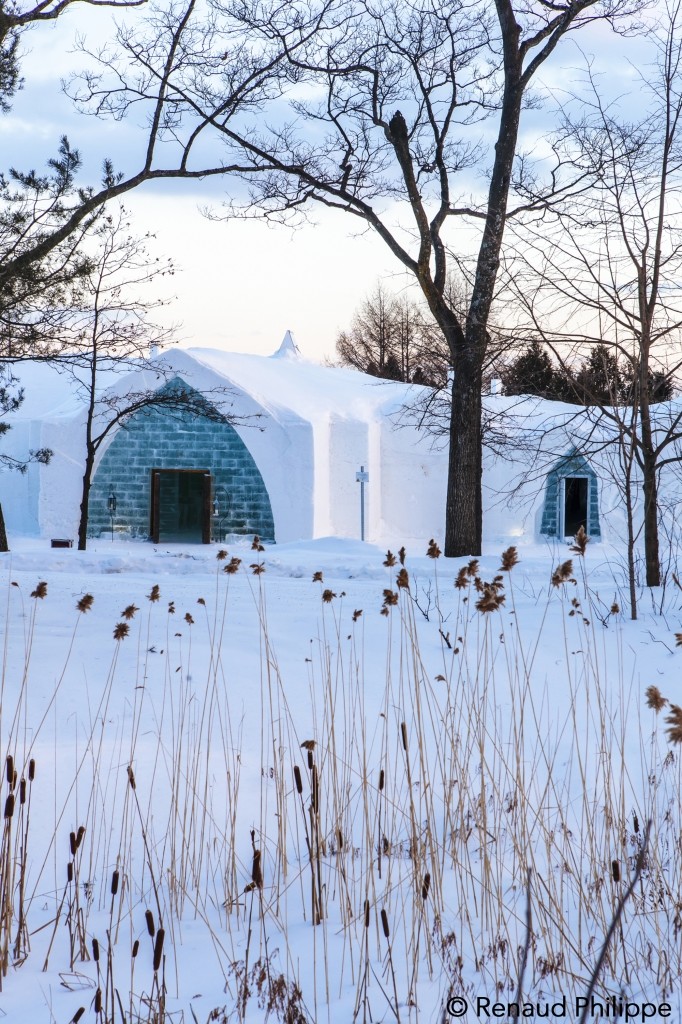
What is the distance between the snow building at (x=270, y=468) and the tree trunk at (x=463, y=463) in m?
3.12

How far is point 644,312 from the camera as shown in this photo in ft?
25.4

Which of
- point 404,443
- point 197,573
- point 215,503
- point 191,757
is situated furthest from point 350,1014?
point 404,443

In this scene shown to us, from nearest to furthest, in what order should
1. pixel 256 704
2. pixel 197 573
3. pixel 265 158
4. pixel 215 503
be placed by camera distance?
pixel 256 704
pixel 197 573
pixel 265 158
pixel 215 503

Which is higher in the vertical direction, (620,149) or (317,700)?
(620,149)

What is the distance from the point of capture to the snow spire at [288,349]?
21.5m

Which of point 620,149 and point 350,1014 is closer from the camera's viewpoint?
point 350,1014

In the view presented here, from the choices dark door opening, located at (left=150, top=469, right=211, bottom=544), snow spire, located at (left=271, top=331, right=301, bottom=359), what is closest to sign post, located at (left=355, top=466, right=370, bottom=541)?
dark door opening, located at (left=150, top=469, right=211, bottom=544)

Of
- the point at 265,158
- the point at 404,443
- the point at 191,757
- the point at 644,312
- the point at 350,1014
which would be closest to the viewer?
the point at 350,1014

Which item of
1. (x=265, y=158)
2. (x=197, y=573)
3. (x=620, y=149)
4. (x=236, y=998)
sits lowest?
(x=236, y=998)

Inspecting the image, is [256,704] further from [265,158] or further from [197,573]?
[265,158]

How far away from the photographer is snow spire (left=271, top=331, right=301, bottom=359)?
21500mm

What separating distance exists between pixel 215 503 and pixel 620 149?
33.2 ft

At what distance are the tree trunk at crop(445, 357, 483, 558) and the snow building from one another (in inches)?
123

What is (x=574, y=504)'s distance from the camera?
2209 centimetres
